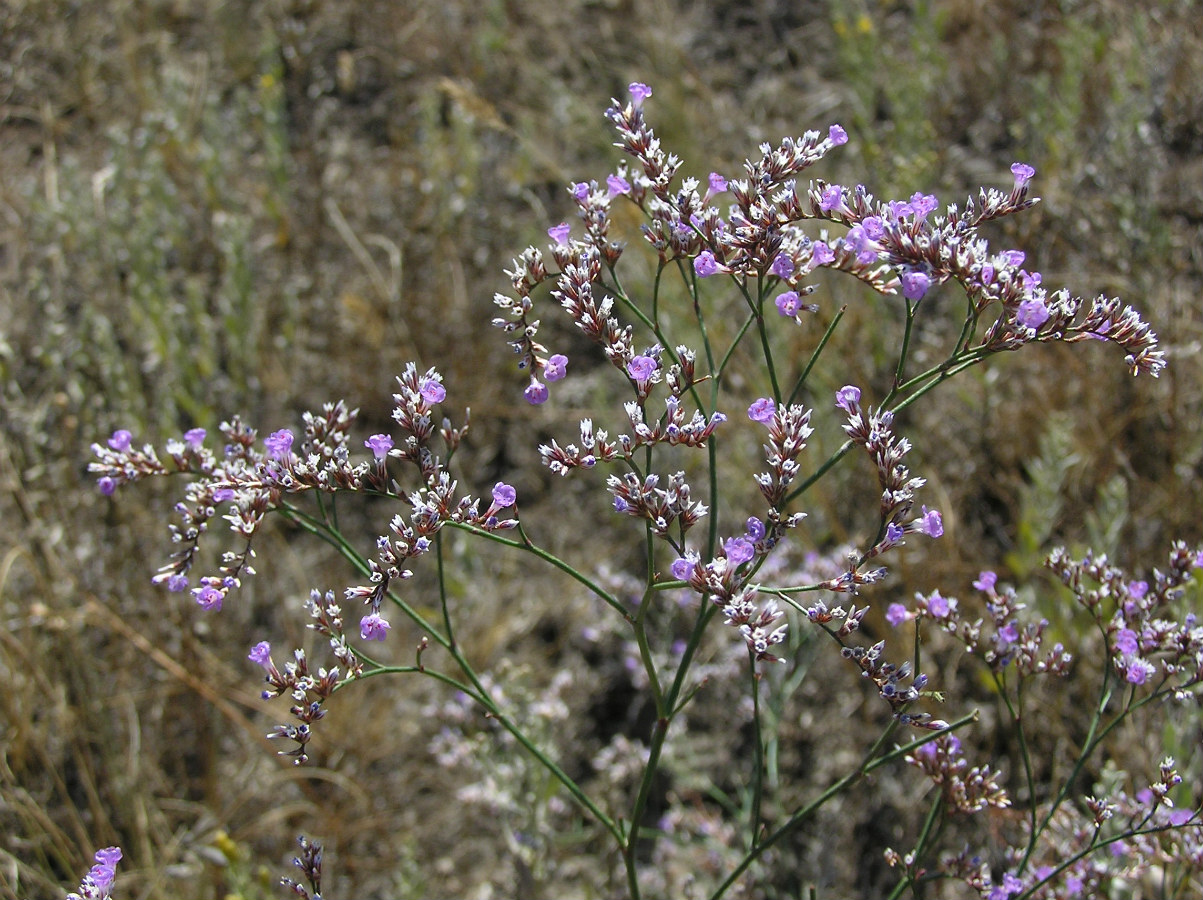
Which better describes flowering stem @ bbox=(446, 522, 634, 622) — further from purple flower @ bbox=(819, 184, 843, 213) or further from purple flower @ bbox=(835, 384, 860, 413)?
purple flower @ bbox=(819, 184, 843, 213)

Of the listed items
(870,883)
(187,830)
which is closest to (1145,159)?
(870,883)

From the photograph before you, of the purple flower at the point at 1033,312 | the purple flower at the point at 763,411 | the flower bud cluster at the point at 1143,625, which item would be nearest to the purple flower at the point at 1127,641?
the flower bud cluster at the point at 1143,625

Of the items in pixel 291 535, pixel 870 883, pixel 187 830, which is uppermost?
pixel 291 535

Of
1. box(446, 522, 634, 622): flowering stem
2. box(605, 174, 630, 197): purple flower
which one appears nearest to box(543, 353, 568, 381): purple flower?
box(446, 522, 634, 622): flowering stem

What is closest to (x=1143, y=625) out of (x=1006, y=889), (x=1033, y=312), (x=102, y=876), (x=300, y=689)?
A: (x=1006, y=889)

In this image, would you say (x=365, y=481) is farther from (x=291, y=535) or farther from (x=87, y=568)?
(x=291, y=535)

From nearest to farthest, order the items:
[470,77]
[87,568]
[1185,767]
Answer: [1185,767]
[87,568]
[470,77]

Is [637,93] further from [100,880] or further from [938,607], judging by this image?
[100,880]
